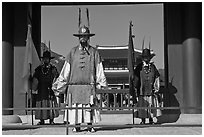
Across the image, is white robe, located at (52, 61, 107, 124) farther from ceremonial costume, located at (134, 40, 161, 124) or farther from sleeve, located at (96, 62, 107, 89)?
ceremonial costume, located at (134, 40, 161, 124)

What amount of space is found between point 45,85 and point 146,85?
1661 millimetres

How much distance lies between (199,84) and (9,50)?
3.23 m

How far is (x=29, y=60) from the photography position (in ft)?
24.0

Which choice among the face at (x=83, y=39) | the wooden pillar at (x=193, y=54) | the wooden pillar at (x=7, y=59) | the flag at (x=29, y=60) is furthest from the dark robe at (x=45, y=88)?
the wooden pillar at (x=193, y=54)

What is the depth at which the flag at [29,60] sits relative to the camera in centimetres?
731

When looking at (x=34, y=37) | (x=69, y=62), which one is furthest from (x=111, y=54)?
(x=69, y=62)

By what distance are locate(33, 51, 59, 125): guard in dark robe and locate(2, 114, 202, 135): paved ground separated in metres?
0.28

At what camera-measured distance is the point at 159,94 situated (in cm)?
800

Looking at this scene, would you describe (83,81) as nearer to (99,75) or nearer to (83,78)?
(83,78)

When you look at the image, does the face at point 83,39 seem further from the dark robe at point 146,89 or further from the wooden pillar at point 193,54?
the wooden pillar at point 193,54

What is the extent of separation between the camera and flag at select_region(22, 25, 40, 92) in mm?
7312

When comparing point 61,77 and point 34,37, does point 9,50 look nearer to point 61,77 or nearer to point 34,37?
point 34,37

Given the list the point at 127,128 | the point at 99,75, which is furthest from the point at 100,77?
the point at 127,128

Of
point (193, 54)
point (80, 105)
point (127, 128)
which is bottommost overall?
point (127, 128)
